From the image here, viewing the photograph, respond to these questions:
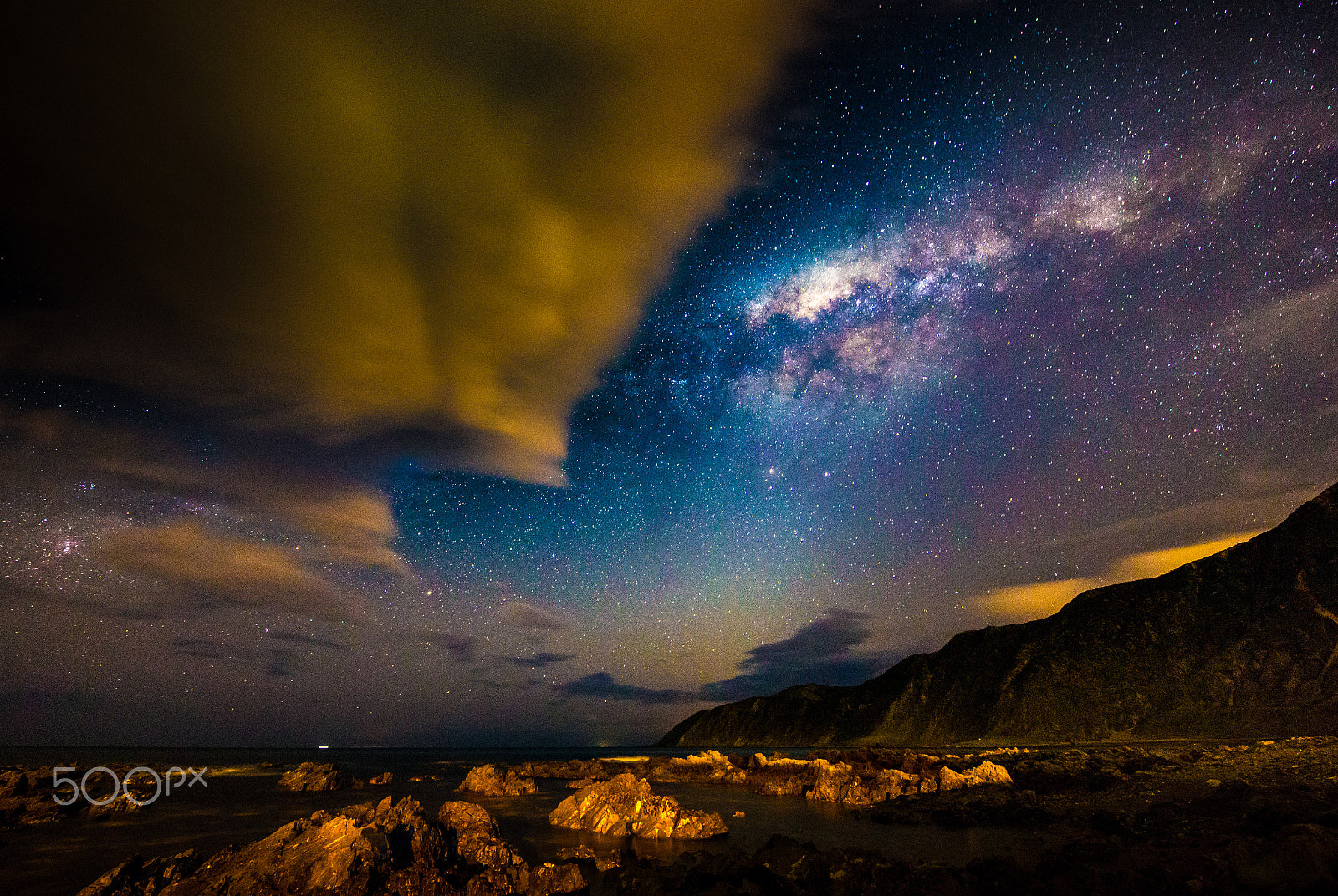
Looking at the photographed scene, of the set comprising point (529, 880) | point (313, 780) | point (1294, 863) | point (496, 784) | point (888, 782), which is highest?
point (1294, 863)

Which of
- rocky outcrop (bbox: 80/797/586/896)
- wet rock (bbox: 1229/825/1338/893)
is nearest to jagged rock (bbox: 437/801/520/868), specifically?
rocky outcrop (bbox: 80/797/586/896)

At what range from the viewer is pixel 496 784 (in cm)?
5019

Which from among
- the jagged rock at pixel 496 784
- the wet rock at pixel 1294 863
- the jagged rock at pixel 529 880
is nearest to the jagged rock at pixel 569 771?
the jagged rock at pixel 496 784

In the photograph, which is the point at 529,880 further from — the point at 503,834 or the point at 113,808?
the point at 113,808

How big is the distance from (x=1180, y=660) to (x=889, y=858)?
127788 mm

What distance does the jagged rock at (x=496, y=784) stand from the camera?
163ft

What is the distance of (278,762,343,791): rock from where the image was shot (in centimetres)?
5162

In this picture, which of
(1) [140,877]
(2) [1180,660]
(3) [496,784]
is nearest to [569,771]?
(3) [496,784]

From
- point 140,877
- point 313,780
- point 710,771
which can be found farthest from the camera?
point 710,771

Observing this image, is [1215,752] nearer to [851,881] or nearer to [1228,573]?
[851,881]

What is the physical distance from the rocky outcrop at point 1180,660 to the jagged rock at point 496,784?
3946 inches

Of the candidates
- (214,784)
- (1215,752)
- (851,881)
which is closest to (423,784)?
(214,784)

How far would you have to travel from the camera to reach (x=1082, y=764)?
47.4m

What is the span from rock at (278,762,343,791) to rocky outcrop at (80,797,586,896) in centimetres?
3971
